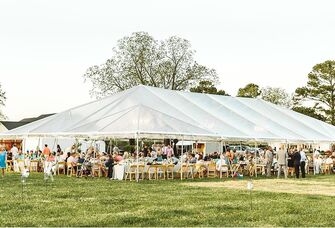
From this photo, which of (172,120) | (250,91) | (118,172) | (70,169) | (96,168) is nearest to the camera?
(118,172)

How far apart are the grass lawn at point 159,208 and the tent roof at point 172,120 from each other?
663 centimetres

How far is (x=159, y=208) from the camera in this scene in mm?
10562

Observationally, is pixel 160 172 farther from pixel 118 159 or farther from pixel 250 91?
pixel 250 91

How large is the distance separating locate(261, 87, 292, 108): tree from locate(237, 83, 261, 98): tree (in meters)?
1.25

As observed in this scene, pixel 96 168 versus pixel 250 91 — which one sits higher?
pixel 250 91

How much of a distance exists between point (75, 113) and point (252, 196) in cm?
1290

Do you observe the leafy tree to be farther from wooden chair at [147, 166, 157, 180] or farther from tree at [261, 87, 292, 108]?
wooden chair at [147, 166, 157, 180]

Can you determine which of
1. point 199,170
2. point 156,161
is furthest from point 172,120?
point 199,170

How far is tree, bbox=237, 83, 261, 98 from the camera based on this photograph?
70.1 m

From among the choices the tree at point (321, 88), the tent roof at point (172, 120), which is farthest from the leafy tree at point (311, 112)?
the tent roof at point (172, 120)

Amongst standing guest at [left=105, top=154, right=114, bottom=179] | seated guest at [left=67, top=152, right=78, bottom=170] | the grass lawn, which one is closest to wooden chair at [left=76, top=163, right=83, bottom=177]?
seated guest at [left=67, top=152, right=78, bottom=170]

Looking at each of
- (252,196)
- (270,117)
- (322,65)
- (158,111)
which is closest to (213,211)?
(252,196)

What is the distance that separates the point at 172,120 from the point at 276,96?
51253 millimetres

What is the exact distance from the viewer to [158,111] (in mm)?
22125
